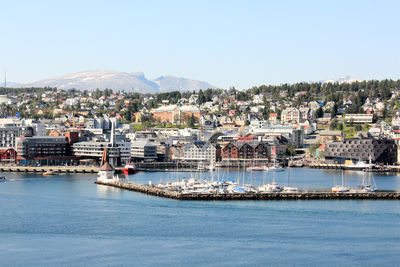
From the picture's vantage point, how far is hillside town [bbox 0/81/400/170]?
62662 mm

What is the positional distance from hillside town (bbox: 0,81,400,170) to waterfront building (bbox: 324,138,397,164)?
0.25 feet

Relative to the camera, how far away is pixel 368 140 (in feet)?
202

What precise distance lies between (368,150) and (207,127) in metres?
30.2

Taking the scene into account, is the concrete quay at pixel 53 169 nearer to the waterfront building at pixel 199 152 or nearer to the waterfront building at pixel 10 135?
the waterfront building at pixel 10 135

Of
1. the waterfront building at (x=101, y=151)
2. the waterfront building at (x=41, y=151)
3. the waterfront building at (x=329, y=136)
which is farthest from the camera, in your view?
the waterfront building at (x=329, y=136)

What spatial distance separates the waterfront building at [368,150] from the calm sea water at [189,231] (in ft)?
85.7

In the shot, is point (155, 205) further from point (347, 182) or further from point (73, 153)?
point (73, 153)

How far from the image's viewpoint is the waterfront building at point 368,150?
199 feet

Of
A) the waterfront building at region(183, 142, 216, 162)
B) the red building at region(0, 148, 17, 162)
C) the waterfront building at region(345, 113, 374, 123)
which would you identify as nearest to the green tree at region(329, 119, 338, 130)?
the waterfront building at region(345, 113, 374, 123)

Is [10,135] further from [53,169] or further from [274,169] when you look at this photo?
[274,169]

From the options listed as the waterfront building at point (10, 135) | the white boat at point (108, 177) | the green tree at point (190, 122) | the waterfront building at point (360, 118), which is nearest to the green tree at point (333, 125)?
the waterfront building at point (360, 118)

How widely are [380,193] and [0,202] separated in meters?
16.9

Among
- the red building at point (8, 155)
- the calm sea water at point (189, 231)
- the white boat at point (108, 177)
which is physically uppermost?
the red building at point (8, 155)

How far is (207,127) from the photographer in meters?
88.6
